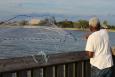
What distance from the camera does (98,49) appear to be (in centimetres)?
604

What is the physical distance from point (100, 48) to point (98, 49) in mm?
42

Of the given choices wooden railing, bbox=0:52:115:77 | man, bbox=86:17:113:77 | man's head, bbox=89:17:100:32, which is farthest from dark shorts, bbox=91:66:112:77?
man's head, bbox=89:17:100:32

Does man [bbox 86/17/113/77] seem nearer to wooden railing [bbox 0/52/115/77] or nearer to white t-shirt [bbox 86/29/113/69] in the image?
white t-shirt [bbox 86/29/113/69]

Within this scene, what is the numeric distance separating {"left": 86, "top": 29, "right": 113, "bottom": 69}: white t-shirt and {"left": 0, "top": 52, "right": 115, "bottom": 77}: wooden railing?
1.57ft

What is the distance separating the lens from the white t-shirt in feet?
19.6

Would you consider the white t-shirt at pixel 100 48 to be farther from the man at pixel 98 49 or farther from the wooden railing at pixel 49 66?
the wooden railing at pixel 49 66

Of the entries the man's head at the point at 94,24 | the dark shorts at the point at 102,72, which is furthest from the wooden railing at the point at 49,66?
the man's head at the point at 94,24

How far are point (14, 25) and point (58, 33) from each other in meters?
0.93

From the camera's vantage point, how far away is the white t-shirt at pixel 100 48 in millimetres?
5984

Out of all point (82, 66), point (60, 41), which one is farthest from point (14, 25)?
point (82, 66)

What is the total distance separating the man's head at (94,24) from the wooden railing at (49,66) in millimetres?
672

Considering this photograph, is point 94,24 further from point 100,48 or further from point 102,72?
point 102,72

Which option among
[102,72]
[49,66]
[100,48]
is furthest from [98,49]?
[49,66]

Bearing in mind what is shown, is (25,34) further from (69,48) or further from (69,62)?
(69,48)
